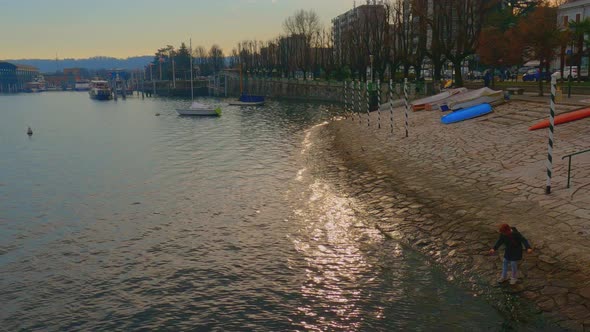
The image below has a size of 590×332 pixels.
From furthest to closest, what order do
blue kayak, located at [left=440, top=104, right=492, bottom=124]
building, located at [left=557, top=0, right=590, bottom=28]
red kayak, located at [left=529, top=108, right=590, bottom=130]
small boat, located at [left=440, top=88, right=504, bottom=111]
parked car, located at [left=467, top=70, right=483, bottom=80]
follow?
1. parked car, located at [left=467, top=70, right=483, bottom=80]
2. building, located at [left=557, top=0, right=590, bottom=28]
3. small boat, located at [left=440, top=88, right=504, bottom=111]
4. blue kayak, located at [left=440, top=104, right=492, bottom=124]
5. red kayak, located at [left=529, top=108, right=590, bottom=130]

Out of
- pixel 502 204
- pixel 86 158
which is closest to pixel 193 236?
pixel 502 204

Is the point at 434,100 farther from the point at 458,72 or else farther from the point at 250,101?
the point at 250,101

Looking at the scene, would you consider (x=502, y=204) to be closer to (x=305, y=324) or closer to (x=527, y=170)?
(x=527, y=170)

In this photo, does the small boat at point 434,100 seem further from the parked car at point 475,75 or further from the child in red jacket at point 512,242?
the parked car at point 475,75

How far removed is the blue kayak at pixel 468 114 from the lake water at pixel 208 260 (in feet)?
38.3

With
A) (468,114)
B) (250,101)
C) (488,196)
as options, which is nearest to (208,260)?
(488,196)

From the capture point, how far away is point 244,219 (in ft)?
68.9

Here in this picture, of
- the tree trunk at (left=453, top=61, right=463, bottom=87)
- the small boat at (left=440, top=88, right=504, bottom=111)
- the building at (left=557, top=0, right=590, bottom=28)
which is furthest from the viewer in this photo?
the building at (left=557, top=0, right=590, bottom=28)

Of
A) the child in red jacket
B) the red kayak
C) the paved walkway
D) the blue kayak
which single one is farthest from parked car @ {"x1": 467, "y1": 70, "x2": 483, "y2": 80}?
the child in red jacket

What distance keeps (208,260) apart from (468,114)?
86.2 feet

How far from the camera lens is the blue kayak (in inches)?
1410

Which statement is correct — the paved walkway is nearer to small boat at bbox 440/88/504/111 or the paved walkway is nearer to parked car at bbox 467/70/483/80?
small boat at bbox 440/88/504/111

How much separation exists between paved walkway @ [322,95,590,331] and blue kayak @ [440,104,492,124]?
91 centimetres

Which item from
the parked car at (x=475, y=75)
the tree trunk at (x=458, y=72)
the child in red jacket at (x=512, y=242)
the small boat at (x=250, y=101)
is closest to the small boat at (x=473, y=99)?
the tree trunk at (x=458, y=72)
